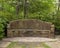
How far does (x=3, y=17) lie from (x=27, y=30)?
1.68 meters

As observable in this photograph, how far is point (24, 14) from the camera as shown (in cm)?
1517

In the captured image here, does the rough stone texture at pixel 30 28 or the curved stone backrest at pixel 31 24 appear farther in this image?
the curved stone backrest at pixel 31 24

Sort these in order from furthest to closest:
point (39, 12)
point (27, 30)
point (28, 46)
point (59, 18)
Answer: point (39, 12) < point (59, 18) < point (27, 30) < point (28, 46)

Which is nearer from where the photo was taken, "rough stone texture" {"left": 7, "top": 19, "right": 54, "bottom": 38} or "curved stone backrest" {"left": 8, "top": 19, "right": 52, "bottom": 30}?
"rough stone texture" {"left": 7, "top": 19, "right": 54, "bottom": 38}

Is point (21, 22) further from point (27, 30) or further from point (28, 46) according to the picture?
point (28, 46)

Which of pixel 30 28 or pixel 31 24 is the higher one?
pixel 31 24

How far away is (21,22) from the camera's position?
13.1m

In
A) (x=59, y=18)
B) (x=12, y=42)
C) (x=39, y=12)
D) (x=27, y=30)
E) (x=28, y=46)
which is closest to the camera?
(x=28, y=46)

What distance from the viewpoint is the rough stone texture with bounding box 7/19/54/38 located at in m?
12.7

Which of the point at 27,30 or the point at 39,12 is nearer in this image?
the point at 27,30

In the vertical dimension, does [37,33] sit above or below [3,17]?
below

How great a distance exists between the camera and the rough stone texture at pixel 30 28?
1270cm

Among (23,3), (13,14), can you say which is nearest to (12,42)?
(13,14)

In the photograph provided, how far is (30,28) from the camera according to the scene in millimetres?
13141
